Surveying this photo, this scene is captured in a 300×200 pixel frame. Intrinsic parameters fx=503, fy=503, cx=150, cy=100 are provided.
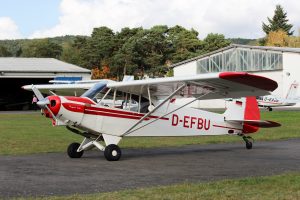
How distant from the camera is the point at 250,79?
1140 cm

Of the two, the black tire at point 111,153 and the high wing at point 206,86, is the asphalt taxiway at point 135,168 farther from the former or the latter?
the high wing at point 206,86

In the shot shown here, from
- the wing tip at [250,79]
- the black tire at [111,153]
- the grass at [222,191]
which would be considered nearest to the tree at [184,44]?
the black tire at [111,153]

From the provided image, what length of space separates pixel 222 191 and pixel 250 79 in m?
3.85

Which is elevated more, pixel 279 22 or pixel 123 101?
pixel 279 22

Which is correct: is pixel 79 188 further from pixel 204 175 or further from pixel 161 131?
pixel 161 131

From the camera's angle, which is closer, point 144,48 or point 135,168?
point 135,168

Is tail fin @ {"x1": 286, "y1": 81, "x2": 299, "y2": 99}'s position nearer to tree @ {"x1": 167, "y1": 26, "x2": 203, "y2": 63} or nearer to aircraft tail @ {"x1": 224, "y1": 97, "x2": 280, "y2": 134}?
tree @ {"x1": 167, "y1": 26, "x2": 203, "y2": 63}

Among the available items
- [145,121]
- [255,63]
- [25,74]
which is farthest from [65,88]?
[255,63]

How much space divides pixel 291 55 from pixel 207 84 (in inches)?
2013

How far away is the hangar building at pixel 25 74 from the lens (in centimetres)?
5625

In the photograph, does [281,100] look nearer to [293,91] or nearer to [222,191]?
[293,91]

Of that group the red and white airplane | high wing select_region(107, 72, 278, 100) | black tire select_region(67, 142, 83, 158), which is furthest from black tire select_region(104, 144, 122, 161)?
the red and white airplane

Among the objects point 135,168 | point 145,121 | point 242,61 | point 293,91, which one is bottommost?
point 135,168

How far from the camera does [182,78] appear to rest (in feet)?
41.0
